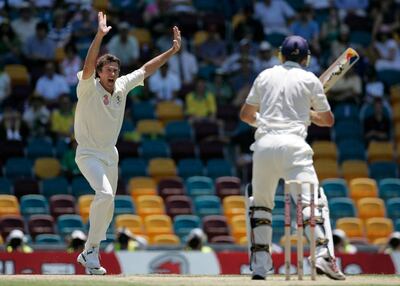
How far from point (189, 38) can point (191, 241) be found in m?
6.78

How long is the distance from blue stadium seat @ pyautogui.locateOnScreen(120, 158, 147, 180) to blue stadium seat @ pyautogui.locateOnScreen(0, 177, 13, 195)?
1839 mm

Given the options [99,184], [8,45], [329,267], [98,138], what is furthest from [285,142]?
[8,45]

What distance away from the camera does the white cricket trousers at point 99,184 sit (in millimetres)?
11859

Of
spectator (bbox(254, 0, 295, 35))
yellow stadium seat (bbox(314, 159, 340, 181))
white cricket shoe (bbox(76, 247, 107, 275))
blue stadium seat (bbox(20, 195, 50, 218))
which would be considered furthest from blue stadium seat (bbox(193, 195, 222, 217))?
white cricket shoe (bbox(76, 247, 107, 275))

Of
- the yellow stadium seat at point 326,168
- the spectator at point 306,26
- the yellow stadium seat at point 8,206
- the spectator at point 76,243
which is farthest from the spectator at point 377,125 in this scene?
the spectator at point 76,243

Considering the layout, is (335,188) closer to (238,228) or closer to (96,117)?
(238,228)

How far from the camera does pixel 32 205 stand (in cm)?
1966

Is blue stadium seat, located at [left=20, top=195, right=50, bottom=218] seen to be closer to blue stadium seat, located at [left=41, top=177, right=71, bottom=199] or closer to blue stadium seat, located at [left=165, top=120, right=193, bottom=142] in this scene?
blue stadium seat, located at [left=41, top=177, right=71, bottom=199]

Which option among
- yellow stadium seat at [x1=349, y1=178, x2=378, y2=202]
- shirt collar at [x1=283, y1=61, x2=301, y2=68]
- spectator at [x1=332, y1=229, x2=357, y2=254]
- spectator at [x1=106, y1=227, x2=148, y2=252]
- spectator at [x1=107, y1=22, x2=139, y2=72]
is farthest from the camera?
spectator at [x1=107, y1=22, x2=139, y2=72]

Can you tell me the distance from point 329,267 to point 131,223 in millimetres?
8749

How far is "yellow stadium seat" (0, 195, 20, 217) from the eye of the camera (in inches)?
763

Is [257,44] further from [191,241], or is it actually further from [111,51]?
[191,241]

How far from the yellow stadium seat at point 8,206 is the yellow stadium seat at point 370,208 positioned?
5.27 meters

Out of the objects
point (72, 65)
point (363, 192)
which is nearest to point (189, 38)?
point (72, 65)
